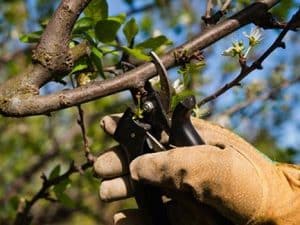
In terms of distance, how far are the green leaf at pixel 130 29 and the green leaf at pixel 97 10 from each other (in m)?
0.12

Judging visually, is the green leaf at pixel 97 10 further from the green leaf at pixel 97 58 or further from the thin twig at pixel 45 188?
the thin twig at pixel 45 188

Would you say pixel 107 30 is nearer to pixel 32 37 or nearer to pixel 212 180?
pixel 32 37

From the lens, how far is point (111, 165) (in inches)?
58.9

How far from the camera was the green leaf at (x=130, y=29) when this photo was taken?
67.4 inches

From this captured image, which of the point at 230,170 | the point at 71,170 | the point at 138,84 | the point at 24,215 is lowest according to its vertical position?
the point at 24,215

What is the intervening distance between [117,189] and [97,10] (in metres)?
0.44

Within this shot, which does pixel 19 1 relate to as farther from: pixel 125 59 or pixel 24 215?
pixel 125 59

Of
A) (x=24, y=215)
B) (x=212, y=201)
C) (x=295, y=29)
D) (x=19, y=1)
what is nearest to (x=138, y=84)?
(x=212, y=201)

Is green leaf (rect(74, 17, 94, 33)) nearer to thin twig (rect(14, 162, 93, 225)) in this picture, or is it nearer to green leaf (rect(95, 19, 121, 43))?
green leaf (rect(95, 19, 121, 43))

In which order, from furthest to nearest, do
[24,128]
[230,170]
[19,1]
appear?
[24,128] → [19,1] → [230,170]

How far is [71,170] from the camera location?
1.91m

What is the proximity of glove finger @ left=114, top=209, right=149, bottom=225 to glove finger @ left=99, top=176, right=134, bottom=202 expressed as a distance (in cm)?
6

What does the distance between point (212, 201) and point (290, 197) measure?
21 centimetres

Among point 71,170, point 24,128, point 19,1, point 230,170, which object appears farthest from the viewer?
point 24,128
